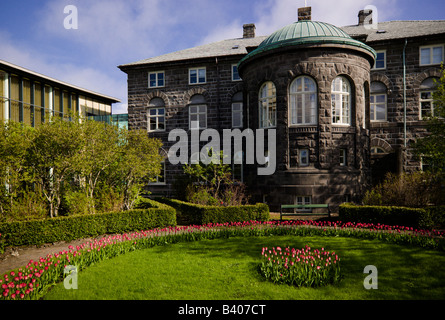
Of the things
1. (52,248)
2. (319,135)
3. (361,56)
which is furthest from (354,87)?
(52,248)

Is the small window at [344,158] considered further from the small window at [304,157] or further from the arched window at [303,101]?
the arched window at [303,101]

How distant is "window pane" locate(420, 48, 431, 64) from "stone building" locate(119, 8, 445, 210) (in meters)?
0.07

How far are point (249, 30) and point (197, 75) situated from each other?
7.47m

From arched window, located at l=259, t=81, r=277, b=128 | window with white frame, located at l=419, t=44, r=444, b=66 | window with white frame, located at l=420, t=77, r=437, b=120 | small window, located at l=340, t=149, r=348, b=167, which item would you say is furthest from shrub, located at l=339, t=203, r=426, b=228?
window with white frame, located at l=419, t=44, r=444, b=66

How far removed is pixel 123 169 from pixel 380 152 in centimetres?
1703

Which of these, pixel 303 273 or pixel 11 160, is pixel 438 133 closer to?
pixel 303 273

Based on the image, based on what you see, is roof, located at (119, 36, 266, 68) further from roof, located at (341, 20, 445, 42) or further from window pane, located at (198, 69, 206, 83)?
roof, located at (341, 20, 445, 42)

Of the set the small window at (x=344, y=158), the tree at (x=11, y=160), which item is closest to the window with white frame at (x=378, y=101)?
the small window at (x=344, y=158)

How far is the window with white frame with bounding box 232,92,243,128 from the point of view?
68.3 feet

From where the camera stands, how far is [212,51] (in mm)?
22438

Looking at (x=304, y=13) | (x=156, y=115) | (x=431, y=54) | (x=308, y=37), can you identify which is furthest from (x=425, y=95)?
(x=156, y=115)
